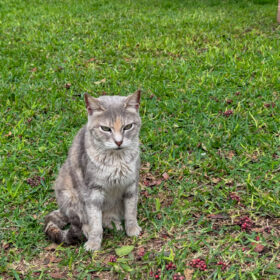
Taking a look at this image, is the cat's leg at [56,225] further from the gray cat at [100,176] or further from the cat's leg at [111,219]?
the cat's leg at [111,219]

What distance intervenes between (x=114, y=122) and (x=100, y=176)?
51cm

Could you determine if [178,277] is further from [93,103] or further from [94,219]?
[93,103]

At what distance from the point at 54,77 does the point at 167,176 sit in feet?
10.5

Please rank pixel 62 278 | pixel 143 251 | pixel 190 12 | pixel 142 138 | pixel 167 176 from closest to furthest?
pixel 62 278 < pixel 143 251 < pixel 167 176 < pixel 142 138 < pixel 190 12

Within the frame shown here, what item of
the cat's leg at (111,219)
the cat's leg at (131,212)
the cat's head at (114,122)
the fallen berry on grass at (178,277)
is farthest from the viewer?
the cat's leg at (111,219)

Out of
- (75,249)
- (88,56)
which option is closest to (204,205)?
(75,249)

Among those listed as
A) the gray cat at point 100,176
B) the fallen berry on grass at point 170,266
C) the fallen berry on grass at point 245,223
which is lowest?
the fallen berry on grass at point 170,266

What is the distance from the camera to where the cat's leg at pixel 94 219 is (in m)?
3.49

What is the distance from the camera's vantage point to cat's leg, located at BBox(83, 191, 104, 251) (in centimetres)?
349

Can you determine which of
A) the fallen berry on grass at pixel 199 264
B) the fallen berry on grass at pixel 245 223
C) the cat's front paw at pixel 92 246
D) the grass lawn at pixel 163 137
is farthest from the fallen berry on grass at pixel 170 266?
the fallen berry on grass at pixel 245 223

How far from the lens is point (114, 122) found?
3.35m

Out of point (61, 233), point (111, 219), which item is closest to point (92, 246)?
point (61, 233)

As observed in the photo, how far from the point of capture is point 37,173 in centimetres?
462

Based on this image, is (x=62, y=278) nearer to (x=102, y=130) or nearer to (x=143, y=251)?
(x=143, y=251)
